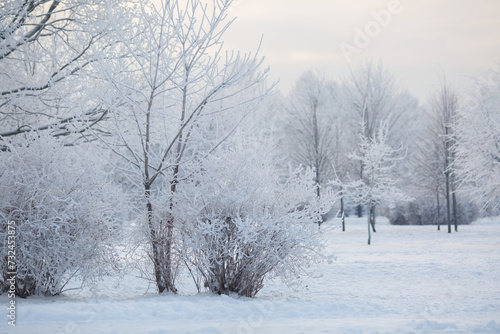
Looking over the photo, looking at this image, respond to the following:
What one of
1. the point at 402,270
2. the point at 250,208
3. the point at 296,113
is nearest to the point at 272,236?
the point at 250,208

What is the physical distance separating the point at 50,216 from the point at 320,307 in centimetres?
366

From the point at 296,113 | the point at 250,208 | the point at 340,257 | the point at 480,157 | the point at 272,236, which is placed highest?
the point at 296,113

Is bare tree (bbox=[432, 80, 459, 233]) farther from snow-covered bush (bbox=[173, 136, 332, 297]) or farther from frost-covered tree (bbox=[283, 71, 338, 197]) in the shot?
snow-covered bush (bbox=[173, 136, 332, 297])

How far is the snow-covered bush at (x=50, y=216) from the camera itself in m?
5.78

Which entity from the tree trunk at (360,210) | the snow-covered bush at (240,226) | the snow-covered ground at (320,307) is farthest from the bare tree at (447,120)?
the snow-covered bush at (240,226)

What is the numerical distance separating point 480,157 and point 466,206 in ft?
40.0

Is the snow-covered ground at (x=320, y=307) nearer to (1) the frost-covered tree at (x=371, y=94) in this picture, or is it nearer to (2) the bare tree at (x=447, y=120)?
(2) the bare tree at (x=447, y=120)

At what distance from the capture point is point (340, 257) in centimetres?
1230

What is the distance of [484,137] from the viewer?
566 inches

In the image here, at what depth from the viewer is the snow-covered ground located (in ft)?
14.9

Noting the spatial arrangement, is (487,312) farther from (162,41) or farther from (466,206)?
(466,206)

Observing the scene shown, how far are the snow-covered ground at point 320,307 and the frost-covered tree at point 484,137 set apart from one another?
4572 millimetres

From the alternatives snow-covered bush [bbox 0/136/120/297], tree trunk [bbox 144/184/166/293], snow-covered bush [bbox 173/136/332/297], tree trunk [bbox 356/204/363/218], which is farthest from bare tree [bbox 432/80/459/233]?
snow-covered bush [bbox 0/136/120/297]

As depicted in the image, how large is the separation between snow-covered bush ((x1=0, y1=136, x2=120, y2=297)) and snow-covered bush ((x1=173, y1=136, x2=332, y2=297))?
1208mm
